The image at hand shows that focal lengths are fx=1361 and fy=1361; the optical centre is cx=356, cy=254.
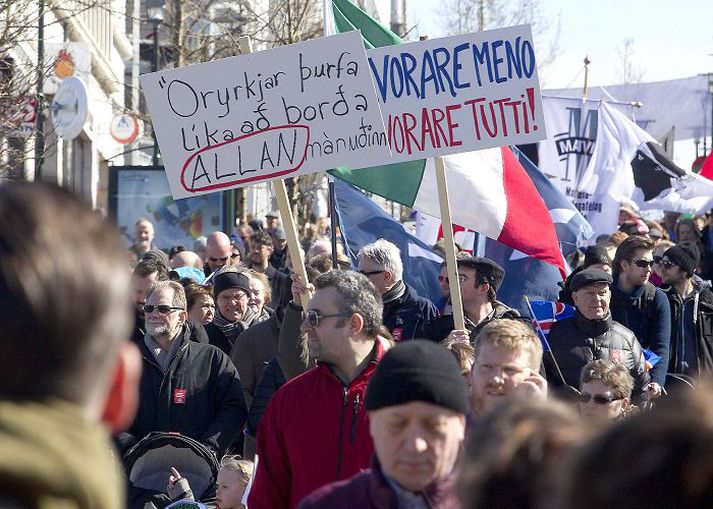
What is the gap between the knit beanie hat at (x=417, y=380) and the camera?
356cm

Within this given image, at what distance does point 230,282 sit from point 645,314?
116 inches

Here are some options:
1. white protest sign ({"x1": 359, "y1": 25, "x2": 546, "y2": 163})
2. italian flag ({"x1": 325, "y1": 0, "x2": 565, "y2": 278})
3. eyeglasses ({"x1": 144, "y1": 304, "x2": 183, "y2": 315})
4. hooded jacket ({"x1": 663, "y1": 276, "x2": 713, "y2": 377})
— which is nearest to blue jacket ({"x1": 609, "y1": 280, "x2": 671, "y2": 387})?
hooded jacket ({"x1": 663, "y1": 276, "x2": 713, "y2": 377})

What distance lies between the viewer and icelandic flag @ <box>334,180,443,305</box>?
1063 cm

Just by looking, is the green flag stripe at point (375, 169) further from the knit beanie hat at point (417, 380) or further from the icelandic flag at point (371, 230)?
the knit beanie hat at point (417, 380)

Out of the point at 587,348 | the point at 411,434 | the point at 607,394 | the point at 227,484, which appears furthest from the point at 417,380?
the point at 587,348

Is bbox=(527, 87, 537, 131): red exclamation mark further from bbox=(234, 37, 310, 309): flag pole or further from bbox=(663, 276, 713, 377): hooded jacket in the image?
bbox=(663, 276, 713, 377): hooded jacket

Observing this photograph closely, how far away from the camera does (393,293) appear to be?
26.7ft

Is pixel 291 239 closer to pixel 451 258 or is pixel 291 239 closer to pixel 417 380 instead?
pixel 451 258

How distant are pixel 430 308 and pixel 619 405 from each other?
6.40 feet

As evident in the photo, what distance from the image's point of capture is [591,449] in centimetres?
166

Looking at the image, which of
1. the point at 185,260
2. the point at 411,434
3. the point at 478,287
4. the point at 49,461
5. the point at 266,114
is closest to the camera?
the point at 49,461

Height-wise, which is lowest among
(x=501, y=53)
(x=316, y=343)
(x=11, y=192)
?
(x=316, y=343)

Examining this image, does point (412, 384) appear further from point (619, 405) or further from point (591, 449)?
point (619, 405)

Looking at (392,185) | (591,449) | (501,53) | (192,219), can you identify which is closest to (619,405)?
(501,53)
